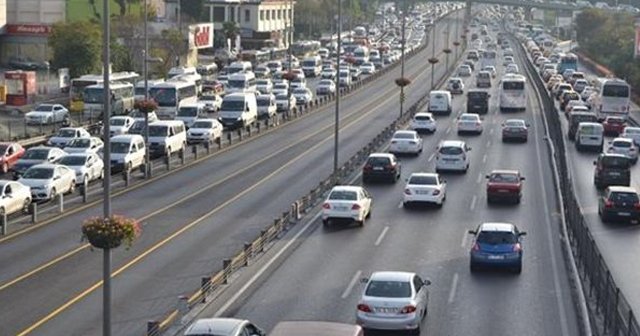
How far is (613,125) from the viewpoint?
79688 millimetres

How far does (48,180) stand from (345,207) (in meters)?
11.6

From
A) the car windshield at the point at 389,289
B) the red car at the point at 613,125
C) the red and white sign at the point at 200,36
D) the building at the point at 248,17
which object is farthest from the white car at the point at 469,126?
the building at the point at 248,17

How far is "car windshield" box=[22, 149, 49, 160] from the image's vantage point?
53.5 m

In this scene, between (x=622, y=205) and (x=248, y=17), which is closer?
(x=622, y=205)

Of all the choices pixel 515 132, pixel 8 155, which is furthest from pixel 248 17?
pixel 8 155

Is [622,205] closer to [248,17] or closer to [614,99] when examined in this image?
[614,99]

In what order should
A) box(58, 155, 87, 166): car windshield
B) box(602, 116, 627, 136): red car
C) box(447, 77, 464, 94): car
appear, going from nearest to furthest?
box(58, 155, 87, 166): car windshield
box(602, 116, 627, 136): red car
box(447, 77, 464, 94): car

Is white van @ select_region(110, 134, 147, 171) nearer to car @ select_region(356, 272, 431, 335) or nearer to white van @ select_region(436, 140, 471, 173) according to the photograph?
white van @ select_region(436, 140, 471, 173)

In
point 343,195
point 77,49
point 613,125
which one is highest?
point 77,49

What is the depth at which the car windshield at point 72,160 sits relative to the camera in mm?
50812

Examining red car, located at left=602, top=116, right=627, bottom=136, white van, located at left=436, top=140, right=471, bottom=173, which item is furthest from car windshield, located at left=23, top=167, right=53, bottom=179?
red car, located at left=602, top=116, right=627, bottom=136

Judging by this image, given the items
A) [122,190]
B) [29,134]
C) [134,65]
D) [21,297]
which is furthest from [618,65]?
[21,297]

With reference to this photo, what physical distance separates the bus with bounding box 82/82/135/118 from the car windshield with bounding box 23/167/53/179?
3013cm

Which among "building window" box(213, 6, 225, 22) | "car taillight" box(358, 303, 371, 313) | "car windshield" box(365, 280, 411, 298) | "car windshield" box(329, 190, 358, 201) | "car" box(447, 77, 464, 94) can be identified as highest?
"building window" box(213, 6, 225, 22)
